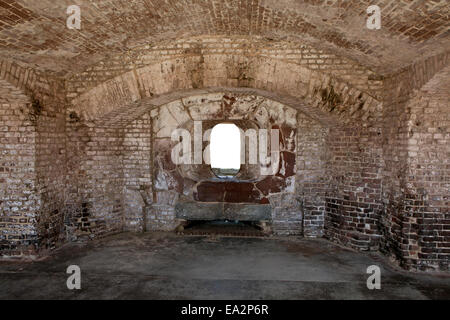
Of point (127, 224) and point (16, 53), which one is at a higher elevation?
point (16, 53)

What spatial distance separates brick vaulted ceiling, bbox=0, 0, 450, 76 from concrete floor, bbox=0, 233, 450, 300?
2.83 meters

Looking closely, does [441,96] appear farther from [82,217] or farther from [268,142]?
[82,217]

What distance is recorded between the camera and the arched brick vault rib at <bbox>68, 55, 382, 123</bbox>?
5.21m

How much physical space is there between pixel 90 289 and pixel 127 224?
2.66 metres

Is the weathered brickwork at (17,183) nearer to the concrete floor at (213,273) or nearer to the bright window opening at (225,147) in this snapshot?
the concrete floor at (213,273)

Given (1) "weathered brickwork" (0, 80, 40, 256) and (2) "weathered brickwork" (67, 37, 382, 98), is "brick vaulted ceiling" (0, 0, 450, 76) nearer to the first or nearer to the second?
(2) "weathered brickwork" (67, 37, 382, 98)

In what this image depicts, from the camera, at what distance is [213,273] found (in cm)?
428

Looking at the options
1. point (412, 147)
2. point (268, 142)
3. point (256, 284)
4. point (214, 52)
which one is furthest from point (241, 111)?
point (256, 284)

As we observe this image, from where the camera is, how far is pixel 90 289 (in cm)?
383

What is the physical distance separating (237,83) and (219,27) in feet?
3.01

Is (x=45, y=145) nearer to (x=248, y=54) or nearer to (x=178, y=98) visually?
(x=178, y=98)

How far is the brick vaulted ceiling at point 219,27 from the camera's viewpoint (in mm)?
3477

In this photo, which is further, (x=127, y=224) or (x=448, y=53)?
(x=127, y=224)

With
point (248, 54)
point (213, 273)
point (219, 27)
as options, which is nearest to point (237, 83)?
point (248, 54)
